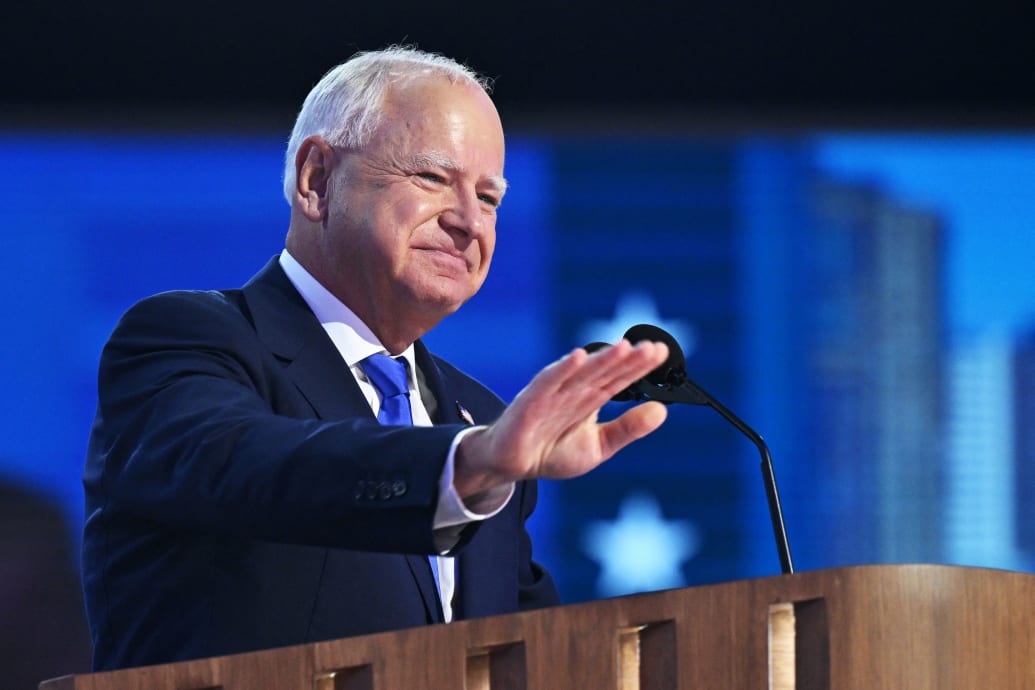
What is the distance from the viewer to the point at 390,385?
1.89 m

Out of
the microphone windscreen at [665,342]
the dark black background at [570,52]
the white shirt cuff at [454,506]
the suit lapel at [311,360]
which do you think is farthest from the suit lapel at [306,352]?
the dark black background at [570,52]

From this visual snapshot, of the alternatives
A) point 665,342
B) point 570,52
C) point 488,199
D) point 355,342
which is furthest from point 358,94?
point 570,52

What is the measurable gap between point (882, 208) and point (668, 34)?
761 millimetres

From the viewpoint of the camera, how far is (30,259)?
3.49 m

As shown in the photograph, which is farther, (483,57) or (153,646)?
(483,57)

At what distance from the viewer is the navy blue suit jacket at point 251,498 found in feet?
3.90

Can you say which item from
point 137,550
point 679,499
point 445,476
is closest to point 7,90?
point 679,499

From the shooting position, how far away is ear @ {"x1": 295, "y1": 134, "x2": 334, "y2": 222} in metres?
2.01

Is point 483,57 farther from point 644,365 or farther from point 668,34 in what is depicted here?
point 644,365

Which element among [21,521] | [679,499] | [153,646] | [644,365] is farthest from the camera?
[679,499]

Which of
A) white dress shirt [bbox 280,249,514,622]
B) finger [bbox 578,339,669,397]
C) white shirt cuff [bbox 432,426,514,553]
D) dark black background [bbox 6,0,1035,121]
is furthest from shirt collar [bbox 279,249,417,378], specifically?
dark black background [bbox 6,0,1035,121]

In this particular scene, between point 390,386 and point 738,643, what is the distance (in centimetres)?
76

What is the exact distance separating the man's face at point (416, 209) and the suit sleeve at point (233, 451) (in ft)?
0.94

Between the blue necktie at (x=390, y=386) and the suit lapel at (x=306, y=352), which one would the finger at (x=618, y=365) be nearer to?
the suit lapel at (x=306, y=352)
